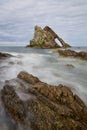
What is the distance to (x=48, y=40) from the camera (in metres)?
103

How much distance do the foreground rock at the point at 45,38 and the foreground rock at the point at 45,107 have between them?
288 feet

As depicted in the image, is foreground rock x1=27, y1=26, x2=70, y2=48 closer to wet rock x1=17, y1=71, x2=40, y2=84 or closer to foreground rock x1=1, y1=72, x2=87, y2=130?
wet rock x1=17, y1=71, x2=40, y2=84

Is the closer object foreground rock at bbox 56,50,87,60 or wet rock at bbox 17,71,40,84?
wet rock at bbox 17,71,40,84

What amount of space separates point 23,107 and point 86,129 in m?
3.17

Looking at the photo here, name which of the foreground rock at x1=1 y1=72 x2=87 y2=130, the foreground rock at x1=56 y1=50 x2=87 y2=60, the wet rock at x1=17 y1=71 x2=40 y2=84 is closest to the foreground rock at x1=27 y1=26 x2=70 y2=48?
the foreground rock at x1=56 y1=50 x2=87 y2=60

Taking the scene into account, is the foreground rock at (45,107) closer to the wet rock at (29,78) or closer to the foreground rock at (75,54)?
the wet rock at (29,78)

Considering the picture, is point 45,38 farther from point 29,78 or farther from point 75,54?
point 29,78

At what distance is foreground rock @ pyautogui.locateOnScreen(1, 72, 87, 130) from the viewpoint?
31.1ft

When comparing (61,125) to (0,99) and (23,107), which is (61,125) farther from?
(0,99)

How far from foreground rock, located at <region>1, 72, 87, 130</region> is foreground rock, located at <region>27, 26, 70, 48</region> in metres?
87.9

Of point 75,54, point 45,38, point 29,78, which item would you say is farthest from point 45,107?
point 45,38

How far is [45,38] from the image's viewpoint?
336ft

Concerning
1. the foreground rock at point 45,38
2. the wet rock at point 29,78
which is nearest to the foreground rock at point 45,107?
the wet rock at point 29,78

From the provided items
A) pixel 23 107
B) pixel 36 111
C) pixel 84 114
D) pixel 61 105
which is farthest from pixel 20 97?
pixel 84 114
